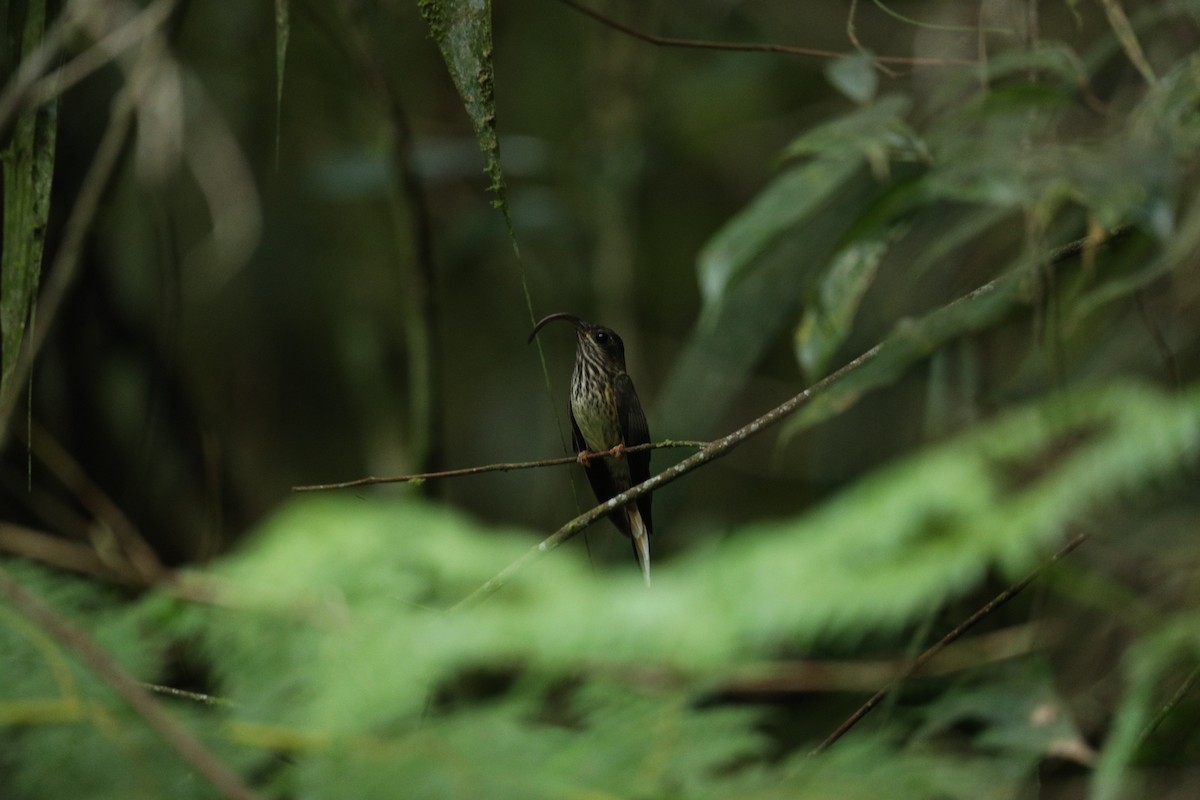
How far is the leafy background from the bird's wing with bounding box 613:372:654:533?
0.42 ft

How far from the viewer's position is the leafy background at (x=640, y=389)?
4.17 ft

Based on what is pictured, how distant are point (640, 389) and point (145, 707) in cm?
383

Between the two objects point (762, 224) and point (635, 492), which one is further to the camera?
point (762, 224)

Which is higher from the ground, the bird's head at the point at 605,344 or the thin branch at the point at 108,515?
the bird's head at the point at 605,344

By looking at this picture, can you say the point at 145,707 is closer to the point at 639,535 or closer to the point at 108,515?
the point at 639,535

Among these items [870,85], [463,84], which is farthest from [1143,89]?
[463,84]

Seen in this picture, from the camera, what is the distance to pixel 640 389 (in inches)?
188

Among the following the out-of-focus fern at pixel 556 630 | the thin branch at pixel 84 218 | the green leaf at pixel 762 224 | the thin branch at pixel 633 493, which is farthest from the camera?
the thin branch at pixel 84 218

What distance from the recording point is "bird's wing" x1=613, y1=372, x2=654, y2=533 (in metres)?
1.65

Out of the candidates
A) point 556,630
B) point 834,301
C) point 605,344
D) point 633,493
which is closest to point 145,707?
point 633,493

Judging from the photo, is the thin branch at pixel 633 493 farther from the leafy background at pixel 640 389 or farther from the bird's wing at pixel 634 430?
the bird's wing at pixel 634 430

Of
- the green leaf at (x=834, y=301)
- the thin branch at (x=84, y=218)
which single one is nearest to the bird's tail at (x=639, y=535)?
the green leaf at (x=834, y=301)

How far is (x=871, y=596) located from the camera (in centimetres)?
295

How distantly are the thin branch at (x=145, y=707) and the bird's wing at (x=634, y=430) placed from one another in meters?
0.76
